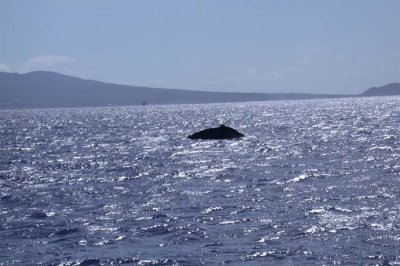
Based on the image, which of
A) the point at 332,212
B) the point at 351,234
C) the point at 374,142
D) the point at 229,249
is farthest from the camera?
the point at 374,142

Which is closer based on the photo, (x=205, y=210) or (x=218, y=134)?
(x=205, y=210)

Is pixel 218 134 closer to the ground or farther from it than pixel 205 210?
closer to the ground

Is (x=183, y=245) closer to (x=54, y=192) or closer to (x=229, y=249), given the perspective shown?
(x=229, y=249)

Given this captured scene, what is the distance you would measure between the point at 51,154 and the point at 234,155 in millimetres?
18529

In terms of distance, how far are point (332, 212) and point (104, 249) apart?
10926mm

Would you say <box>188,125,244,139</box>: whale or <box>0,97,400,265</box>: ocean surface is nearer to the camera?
<box>0,97,400,265</box>: ocean surface

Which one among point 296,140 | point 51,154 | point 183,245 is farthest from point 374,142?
point 183,245

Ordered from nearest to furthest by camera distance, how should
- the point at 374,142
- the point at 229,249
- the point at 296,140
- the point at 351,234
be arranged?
the point at 229,249, the point at 351,234, the point at 374,142, the point at 296,140

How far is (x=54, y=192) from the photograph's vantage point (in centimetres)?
4075

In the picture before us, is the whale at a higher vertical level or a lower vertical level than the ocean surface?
lower

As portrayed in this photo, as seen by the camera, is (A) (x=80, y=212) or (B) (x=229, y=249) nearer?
(B) (x=229, y=249)

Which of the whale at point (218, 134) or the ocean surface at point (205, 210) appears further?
the whale at point (218, 134)

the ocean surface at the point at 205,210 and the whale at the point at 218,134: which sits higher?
the ocean surface at the point at 205,210

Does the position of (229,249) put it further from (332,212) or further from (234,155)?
(234,155)
